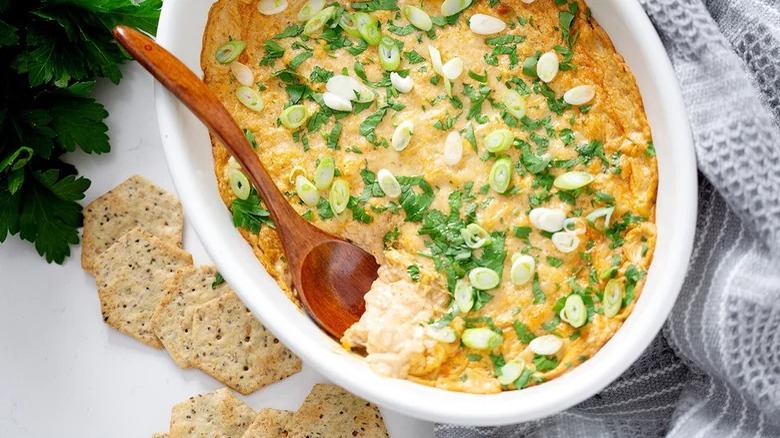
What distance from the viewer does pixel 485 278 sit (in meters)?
2.74

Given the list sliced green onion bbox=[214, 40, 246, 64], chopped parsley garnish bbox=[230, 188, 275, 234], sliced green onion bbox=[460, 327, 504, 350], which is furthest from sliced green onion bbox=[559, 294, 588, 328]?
sliced green onion bbox=[214, 40, 246, 64]

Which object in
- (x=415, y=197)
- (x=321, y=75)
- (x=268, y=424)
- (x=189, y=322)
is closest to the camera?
(x=415, y=197)

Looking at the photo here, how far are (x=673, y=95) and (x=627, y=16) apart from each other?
0.90 feet

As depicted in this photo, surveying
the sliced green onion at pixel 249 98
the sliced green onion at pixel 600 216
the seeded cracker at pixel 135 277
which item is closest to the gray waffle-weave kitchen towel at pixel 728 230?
the sliced green onion at pixel 600 216

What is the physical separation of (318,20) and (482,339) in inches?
45.3

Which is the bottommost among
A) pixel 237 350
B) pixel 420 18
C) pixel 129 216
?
pixel 237 350

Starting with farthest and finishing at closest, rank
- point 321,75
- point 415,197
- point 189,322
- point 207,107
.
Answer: point 189,322 < point 321,75 < point 415,197 < point 207,107

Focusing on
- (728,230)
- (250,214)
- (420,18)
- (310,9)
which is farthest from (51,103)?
(728,230)

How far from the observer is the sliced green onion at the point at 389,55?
288 cm

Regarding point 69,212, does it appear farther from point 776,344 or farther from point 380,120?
point 776,344

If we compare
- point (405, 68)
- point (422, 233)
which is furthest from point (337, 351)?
point (405, 68)

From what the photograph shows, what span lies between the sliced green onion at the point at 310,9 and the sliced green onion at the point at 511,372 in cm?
129

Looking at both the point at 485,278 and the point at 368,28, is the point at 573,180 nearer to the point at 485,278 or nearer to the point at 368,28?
the point at 485,278

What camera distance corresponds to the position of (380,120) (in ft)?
9.40
